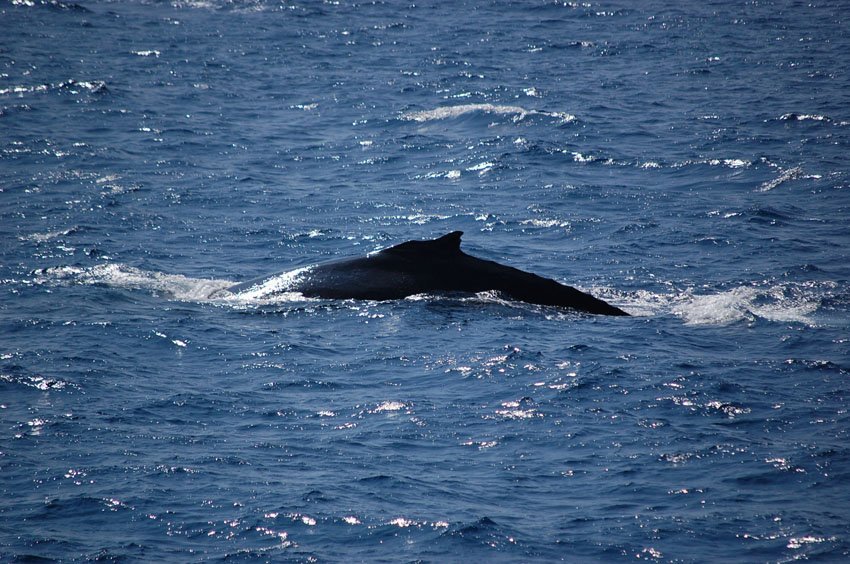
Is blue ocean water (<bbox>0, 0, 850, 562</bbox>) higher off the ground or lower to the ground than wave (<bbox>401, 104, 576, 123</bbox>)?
lower

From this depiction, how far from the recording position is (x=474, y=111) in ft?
117

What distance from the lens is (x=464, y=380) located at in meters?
15.0

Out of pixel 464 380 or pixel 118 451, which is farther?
pixel 464 380

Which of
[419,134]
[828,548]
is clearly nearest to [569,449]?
[828,548]

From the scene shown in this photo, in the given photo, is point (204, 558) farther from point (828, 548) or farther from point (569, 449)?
point (828, 548)

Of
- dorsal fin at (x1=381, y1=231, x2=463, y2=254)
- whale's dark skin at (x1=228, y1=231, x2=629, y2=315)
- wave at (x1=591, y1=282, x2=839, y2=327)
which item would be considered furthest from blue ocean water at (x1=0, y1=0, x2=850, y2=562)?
dorsal fin at (x1=381, y1=231, x2=463, y2=254)

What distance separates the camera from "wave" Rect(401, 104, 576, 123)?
3488 cm

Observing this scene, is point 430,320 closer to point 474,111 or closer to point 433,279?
point 433,279

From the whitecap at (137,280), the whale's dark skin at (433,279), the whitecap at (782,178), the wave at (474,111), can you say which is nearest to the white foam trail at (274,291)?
the whale's dark skin at (433,279)

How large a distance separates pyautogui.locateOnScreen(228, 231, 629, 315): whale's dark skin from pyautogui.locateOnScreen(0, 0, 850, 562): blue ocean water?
0.32 meters

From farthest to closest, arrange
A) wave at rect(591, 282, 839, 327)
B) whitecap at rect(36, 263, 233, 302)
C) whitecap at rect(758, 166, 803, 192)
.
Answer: whitecap at rect(758, 166, 803, 192) → whitecap at rect(36, 263, 233, 302) → wave at rect(591, 282, 839, 327)

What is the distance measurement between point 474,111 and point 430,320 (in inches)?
767

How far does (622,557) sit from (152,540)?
14.3ft

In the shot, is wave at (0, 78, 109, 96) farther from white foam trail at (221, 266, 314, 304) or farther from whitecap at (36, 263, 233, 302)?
white foam trail at (221, 266, 314, 304)
